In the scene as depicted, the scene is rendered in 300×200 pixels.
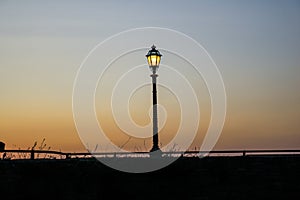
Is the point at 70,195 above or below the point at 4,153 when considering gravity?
below

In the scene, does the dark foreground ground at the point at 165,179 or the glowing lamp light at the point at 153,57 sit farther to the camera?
the glowing lamp light at the point at 153,57

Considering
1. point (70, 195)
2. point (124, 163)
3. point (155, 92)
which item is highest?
point (155, 92)

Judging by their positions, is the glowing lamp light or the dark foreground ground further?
the glowing lamp light

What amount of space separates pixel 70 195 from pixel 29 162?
1.35m

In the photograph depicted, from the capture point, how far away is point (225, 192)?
1580 centimetres

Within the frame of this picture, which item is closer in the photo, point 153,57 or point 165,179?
point 165,179

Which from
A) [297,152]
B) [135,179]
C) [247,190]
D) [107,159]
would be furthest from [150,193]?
[297,152]

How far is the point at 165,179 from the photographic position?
51.5 ft

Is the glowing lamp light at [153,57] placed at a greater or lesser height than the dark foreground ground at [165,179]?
greater

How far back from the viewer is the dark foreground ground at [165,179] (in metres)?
14.3

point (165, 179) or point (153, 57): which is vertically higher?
point (153, 57)

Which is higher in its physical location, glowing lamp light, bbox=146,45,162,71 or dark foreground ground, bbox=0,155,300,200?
glowing lamp light, bbox=146,45,162,71

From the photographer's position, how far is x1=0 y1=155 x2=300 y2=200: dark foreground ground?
14.3 metres

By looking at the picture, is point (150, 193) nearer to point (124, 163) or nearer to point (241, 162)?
point (124, 163)
